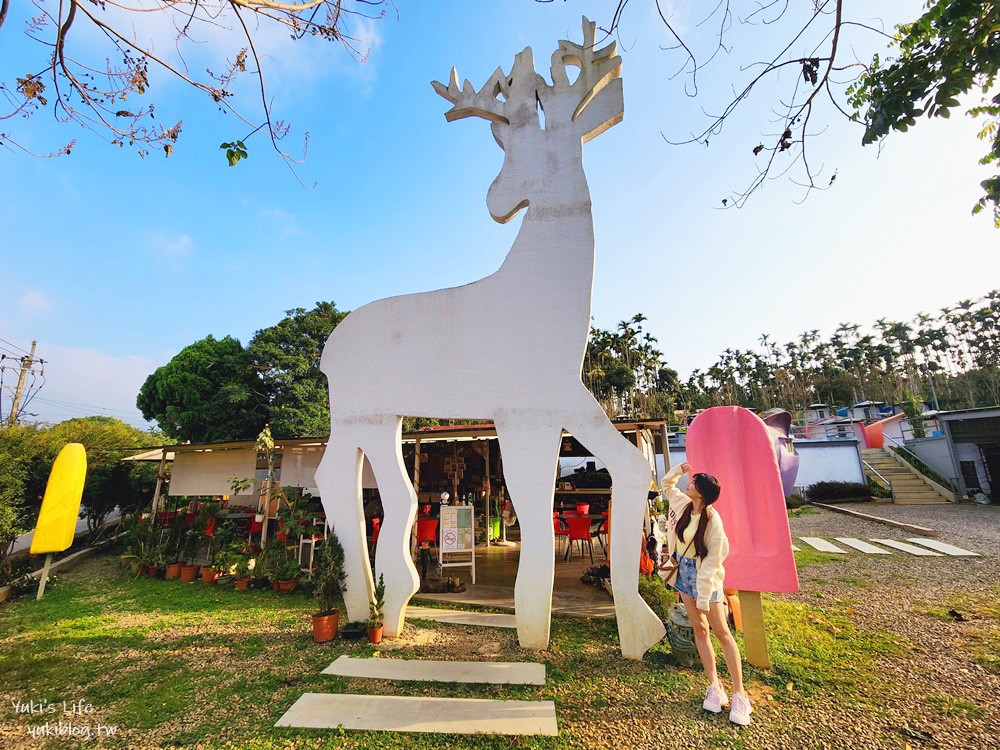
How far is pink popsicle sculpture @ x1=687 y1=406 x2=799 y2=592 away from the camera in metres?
4.23

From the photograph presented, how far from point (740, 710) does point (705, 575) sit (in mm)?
1042

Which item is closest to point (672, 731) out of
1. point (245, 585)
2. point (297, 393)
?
point (245, 585)

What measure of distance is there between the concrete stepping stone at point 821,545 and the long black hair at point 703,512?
29.3 ft

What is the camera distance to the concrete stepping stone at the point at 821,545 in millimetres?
9997

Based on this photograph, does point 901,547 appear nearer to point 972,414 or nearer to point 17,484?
point 972,414

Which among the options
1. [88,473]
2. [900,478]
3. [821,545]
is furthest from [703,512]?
[900,478]

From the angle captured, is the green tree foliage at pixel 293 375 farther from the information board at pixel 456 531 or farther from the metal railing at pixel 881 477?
the metal railing at pixel 881 477

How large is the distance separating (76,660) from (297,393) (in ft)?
63.5

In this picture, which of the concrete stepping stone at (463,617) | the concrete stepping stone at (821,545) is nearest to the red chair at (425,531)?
the concrete stepping stone at (463,617)

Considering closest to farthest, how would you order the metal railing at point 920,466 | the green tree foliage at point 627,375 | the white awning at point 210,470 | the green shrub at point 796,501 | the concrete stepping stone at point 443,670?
the concrete stepping stone at point 443,670, the white awning at point 210,470, the metal railing at point 920,466, the green shrub at point 796,501, the green tree foliage at point 627,375

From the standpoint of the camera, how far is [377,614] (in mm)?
4988

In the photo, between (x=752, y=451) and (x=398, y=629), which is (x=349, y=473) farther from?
(x=752, y=451)

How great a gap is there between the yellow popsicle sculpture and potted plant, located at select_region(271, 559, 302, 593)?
3.58 meters

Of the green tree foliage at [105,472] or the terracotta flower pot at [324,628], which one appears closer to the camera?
the terracotta flower pot at [324,628]
